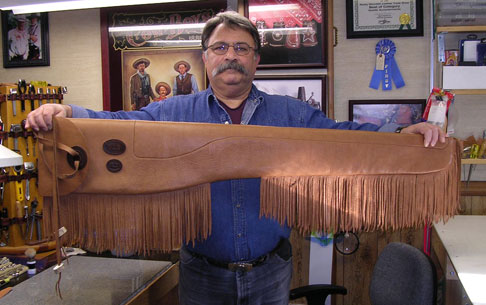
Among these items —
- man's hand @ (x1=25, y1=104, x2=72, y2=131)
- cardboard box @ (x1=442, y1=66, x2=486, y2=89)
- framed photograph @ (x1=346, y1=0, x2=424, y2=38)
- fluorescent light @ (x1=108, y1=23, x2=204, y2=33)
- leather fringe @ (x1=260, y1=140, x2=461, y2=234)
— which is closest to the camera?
man's hand @ (x1=25, y1=104, x2=72, y2=131)

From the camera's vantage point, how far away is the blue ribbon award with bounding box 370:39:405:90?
258 cm

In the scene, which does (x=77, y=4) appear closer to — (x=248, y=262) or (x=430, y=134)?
(x=248, y=262)

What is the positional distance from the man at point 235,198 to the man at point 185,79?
4.02 ft

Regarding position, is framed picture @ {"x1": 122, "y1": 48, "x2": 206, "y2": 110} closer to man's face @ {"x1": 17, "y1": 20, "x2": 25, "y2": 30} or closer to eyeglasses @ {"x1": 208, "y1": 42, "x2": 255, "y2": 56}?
man's face @ {"x1": 17, "y1": 20, "x2": 25, "y2": 30}

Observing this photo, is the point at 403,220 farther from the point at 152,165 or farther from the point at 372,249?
the point at 372,249

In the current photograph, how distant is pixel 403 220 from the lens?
4.07 ft

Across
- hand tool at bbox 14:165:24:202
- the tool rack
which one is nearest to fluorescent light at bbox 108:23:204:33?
Answer: the tool rack

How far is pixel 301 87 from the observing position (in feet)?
8.48

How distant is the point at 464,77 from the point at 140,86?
6.65 ft

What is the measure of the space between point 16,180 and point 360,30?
7.48 ft

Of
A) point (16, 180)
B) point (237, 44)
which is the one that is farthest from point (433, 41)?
point (16, 180)

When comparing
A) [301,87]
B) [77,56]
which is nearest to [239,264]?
[301,87]

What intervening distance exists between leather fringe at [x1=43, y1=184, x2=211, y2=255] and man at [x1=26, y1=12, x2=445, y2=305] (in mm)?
256

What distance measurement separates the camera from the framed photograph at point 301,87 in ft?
8.43
